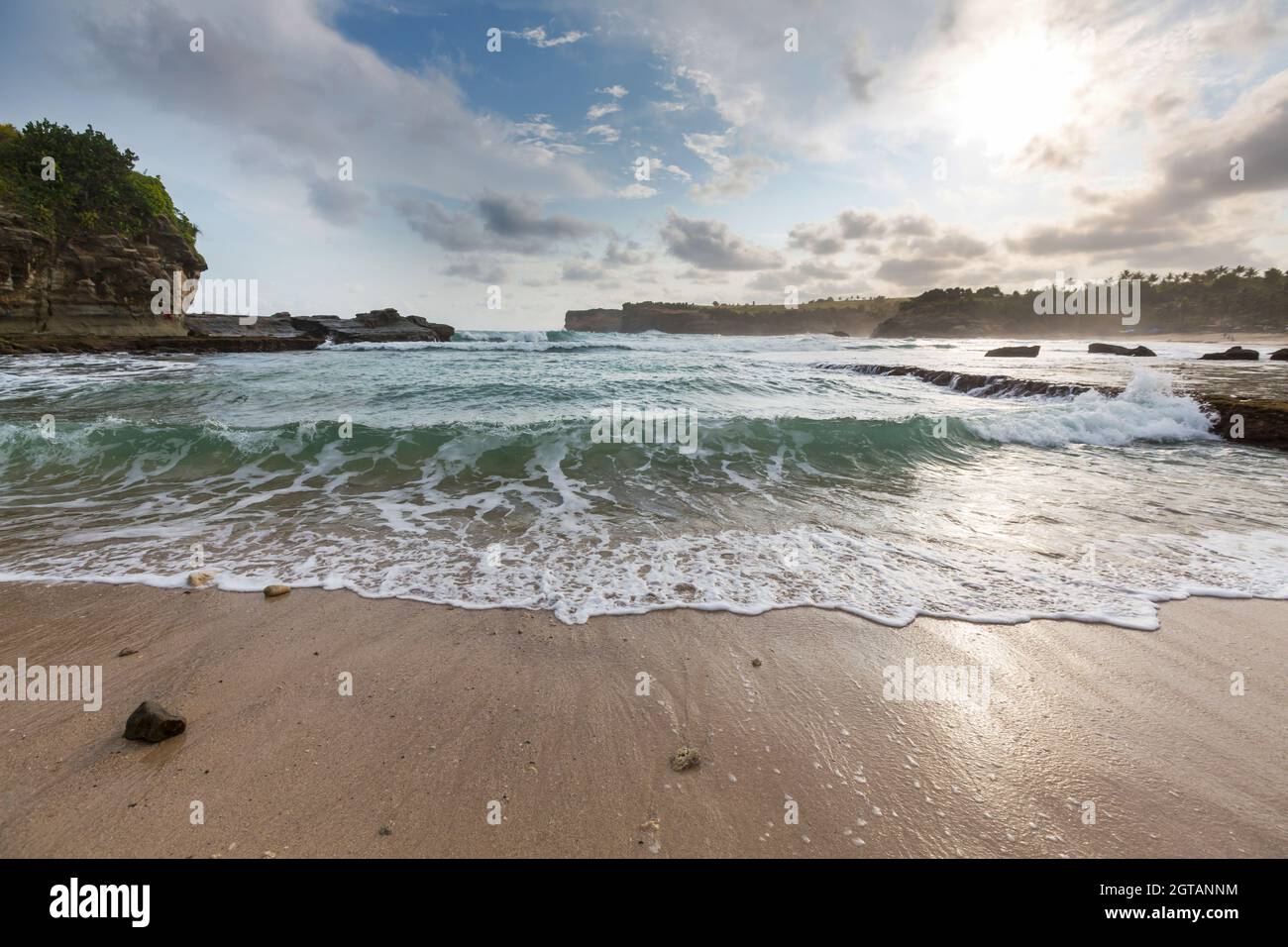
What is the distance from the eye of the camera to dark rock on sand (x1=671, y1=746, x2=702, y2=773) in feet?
7.63

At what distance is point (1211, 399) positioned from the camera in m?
10.9

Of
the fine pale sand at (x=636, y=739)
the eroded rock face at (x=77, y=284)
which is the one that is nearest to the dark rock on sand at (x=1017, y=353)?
the fine pale sand at (x=636, y=739)

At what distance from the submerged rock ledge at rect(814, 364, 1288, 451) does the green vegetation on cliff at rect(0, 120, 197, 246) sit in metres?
54.4

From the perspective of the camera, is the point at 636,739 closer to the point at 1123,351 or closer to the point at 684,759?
the point at 684,759

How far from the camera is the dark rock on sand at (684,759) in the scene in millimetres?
2327

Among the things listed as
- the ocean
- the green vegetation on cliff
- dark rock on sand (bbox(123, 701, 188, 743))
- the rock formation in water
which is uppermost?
the rock formation in water

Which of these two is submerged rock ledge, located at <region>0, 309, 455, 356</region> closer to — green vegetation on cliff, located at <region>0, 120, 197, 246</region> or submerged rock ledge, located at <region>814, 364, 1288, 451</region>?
green vegetation on cliff, located at <region>0, 120, 197, 246</region>

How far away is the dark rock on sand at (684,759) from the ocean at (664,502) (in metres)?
1.53

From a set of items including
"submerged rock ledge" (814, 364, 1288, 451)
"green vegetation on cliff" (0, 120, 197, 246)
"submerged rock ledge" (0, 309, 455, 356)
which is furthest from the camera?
"green vegetation on cliff" (0, 120, 197, 246)

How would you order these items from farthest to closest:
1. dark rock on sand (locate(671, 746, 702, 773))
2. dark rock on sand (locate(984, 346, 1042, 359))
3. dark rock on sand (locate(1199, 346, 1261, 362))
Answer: dark rock on sand (locate(984, 346, 1042, 359)), dark rock on sand (locate(1199, 346, 1261, 362)), dark rock on sand (locate(671, 746, 702, 773))

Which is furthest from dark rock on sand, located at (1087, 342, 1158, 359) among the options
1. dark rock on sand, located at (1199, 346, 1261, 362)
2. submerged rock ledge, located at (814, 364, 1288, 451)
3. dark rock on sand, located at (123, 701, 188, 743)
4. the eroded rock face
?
the eroded rock face
